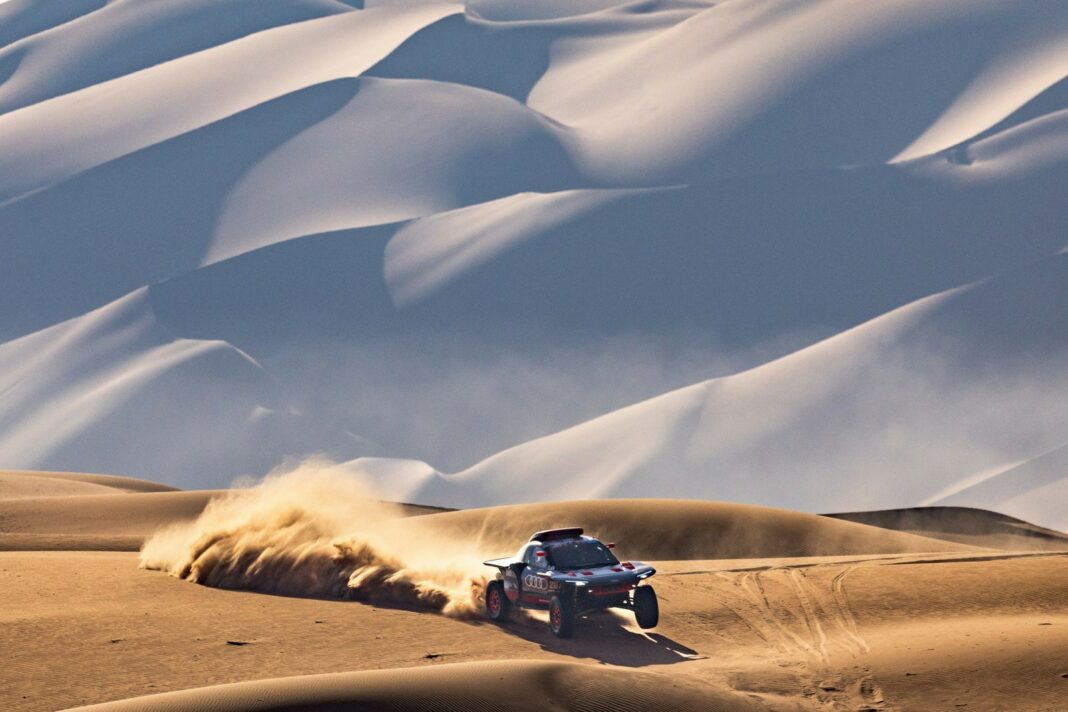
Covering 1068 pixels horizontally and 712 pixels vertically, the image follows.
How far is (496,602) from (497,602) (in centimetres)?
4

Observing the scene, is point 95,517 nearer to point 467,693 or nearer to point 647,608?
point 647,608

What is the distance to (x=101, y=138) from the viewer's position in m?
115

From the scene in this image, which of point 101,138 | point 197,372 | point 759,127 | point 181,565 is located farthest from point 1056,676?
point 101,138

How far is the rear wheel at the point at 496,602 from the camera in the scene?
78.8ft

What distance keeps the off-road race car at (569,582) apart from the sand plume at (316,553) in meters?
1.84

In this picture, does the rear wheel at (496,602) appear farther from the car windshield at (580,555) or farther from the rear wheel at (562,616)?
the rear wheel at (562,616)

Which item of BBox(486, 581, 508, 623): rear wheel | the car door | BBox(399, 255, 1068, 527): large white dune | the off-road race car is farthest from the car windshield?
BBox(399, 255, 1068, 527): large white dune

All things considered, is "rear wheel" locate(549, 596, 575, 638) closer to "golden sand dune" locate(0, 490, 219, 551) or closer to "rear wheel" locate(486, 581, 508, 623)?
"rear wheel" locate(486, 581, 508, 623)

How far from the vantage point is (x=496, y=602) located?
79.2 feet

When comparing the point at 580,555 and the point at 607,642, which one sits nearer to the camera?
the point at 607,642

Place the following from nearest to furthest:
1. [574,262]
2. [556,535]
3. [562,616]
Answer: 1. [562,616]
2. [556,535]
3. [574,262]

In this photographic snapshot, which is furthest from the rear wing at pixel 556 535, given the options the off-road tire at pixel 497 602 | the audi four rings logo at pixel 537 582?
the off-road tire at pixel 497 602

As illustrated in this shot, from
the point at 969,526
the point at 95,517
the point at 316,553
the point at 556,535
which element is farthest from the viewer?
the point at 969,526

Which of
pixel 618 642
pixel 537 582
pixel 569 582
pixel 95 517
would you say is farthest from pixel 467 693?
pixel 95 517
